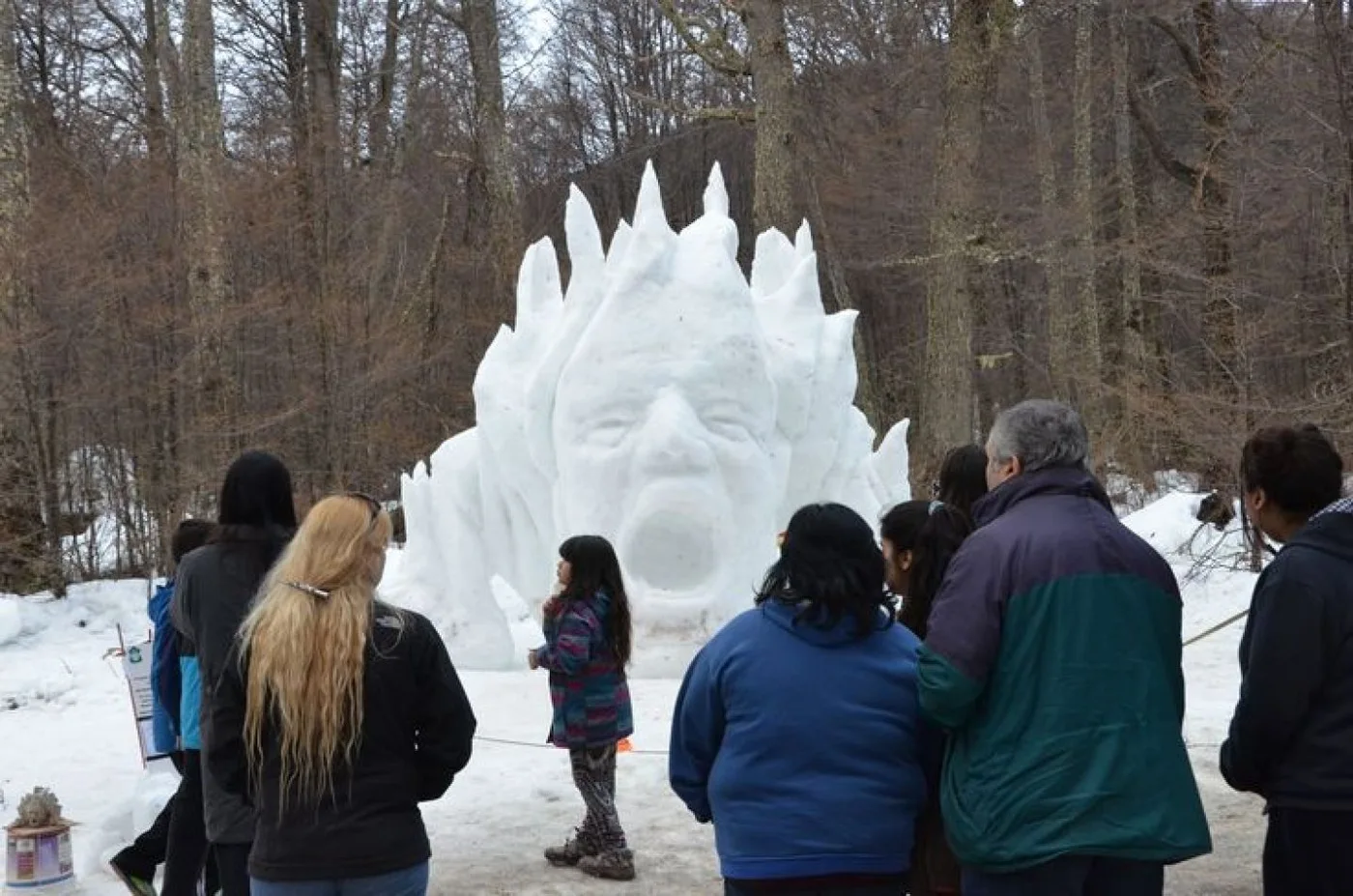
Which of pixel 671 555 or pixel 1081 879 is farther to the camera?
pixel 671 555

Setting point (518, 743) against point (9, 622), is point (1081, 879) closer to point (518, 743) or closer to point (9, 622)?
point (518, 743)

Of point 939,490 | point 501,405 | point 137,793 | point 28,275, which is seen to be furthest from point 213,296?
point 939,490

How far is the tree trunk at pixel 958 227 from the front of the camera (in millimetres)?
11992

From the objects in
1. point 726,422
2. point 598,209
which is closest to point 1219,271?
point 726,422

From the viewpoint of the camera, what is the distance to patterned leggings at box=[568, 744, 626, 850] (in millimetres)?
4984

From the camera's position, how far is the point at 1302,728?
9.48ft

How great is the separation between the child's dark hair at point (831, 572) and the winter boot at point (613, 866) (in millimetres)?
2556

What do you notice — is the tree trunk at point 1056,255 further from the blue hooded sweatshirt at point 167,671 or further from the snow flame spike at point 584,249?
the blue hooded sweatshirt at point 167,671

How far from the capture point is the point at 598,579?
492cm

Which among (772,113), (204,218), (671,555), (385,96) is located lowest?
(671,555)

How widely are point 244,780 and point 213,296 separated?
11.2m

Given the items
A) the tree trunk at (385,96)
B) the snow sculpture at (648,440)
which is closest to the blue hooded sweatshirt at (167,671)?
the snow sculpture at (648,440)

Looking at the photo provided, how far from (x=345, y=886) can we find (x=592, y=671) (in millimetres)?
2182

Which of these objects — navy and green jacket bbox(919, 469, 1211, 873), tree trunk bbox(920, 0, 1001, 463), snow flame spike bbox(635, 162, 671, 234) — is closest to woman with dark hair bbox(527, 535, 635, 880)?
navy and green jacket bbox(919, 469, 1211, 873)
